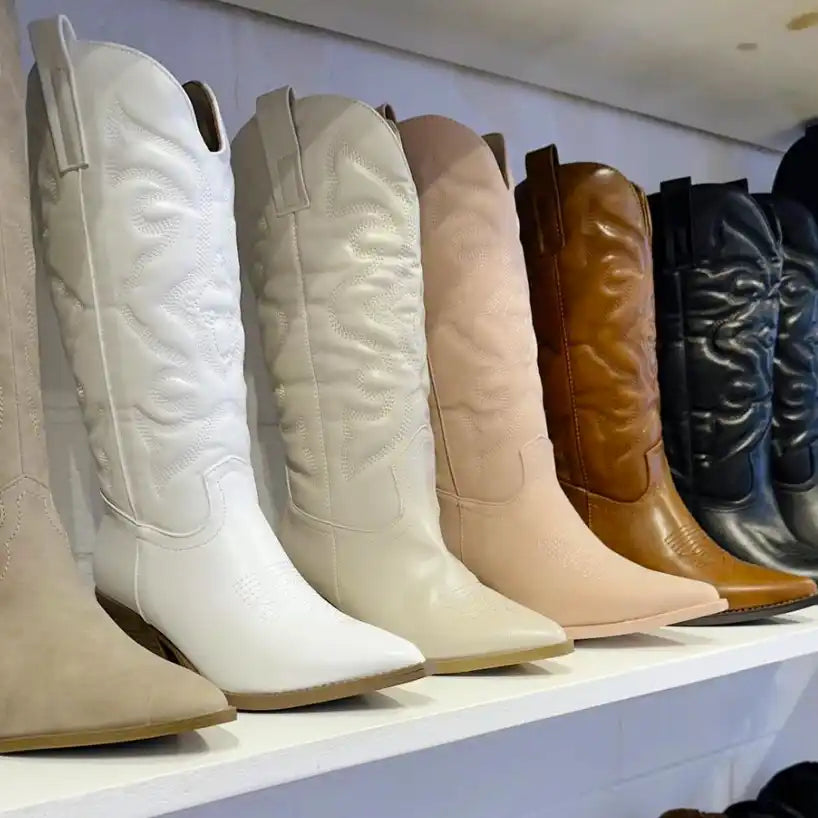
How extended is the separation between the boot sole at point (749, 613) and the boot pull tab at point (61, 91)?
2.01ft

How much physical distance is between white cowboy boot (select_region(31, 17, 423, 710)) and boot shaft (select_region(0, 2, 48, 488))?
39mm

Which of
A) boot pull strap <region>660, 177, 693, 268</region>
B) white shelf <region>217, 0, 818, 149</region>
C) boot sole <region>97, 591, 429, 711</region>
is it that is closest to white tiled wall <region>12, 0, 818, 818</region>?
white shelf <region>217, 0, 818, 149</region>

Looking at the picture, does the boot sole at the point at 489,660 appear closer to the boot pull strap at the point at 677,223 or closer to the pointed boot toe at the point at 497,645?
the pointed boot toe at the point at 497,645

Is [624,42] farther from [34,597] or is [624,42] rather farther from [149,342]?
[34,597]

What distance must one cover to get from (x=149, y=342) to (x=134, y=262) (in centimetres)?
5

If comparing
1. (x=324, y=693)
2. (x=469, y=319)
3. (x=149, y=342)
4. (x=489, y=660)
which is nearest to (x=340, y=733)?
(x=324, y=693)

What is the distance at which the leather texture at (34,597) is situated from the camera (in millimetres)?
547

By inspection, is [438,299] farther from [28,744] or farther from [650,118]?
[650,118]

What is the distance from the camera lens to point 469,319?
865 millimetres

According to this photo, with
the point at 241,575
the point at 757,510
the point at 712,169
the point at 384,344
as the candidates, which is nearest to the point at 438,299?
the point at 384,344

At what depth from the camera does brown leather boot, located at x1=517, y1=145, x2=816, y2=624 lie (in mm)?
964

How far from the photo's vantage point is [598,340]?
0.97m

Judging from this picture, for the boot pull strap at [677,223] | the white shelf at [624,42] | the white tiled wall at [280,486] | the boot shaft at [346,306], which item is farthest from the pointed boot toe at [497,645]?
the white shelf at [624,42]

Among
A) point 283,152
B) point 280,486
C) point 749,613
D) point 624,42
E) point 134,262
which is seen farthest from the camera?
point 624,42
